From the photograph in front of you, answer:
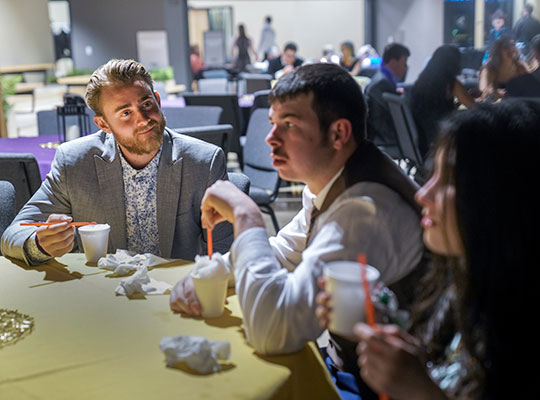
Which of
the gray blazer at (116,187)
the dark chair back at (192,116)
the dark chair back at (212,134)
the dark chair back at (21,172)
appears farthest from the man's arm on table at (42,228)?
the dark chair back at (192,116)

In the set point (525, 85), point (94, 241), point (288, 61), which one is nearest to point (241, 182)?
point (94, 241)

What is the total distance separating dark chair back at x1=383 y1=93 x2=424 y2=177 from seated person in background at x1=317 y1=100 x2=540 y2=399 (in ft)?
13.0

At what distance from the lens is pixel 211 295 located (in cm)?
151

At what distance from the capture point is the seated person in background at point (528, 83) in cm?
493

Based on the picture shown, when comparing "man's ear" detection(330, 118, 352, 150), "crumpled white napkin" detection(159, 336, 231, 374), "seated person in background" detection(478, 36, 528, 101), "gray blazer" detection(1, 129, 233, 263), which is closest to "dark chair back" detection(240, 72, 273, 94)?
"seated person in background" detection(478, 36, 528, 101)

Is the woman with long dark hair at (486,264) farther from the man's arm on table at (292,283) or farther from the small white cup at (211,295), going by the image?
the small white cup at (211,295)

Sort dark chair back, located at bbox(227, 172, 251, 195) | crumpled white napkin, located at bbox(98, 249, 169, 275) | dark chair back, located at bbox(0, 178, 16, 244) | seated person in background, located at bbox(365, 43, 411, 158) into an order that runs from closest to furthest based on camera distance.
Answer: crumpled white napkin, located at bbox(98, 249, 169, 275), dark chair back, located at bbox(0, 178, 16, 244), dark chair back, located at bbox(227, 172, 251, 195), seated person in background, located at bbox(365, 43, 411, 158)

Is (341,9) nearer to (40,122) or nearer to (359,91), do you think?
(40,122)

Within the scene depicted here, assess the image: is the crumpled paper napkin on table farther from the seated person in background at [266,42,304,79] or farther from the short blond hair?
the seated person in background at [266,42,304,79]

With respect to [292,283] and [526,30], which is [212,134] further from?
[526,30]

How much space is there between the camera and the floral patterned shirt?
7.72ft

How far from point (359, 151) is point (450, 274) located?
0.43 meters

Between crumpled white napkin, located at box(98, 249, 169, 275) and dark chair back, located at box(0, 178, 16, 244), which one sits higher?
dark chair back, located at box(0, 178, 16, 244)

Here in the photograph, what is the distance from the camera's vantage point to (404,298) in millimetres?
1458
